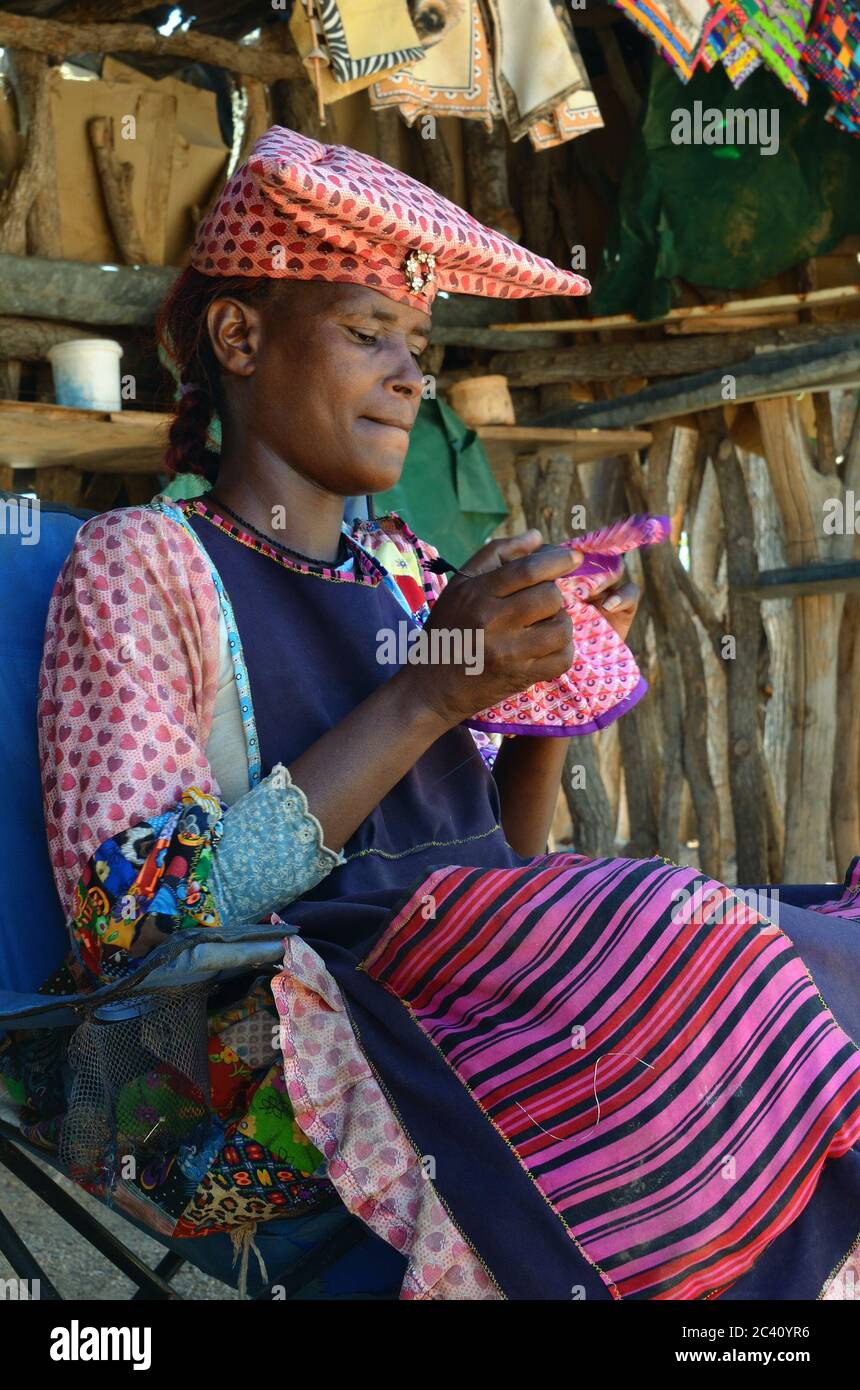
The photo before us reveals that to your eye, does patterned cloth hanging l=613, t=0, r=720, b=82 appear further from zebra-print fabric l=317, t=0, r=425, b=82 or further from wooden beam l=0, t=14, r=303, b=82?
wooden beam l=0, t=14, r=303, b=82

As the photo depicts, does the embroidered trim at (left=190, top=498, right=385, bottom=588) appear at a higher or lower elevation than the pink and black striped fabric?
higher

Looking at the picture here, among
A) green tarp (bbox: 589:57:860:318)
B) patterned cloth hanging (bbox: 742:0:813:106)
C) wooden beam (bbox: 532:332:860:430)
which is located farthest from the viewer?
green tarp (bbox: 589:57:860:318)

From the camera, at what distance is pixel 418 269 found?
7.25ft

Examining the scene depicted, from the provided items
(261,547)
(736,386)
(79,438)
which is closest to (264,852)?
(261,547)

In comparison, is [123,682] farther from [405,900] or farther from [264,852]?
[405,900]

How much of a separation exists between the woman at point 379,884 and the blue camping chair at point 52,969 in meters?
0.07

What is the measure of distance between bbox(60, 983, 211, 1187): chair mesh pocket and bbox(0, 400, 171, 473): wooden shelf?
8.23 feet

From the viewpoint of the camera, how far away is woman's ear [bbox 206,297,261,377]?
2.25 metres

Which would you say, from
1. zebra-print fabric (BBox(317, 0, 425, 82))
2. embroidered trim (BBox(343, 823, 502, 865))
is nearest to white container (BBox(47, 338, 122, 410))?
zebra-print fabric (BBox(317, 0, 425, 82))

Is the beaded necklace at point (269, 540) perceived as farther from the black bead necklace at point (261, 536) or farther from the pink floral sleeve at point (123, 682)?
the pink floral sleeve at point (123, 682)

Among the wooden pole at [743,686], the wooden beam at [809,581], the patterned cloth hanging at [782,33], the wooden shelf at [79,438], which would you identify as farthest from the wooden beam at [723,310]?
the wooden shelf at [79,438]

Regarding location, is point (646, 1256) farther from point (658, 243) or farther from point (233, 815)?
point (658, 243)

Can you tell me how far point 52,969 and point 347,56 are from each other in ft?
7.84
